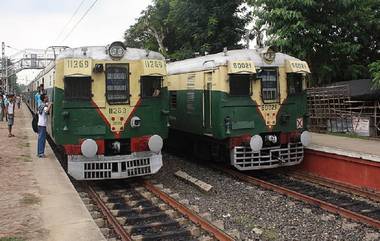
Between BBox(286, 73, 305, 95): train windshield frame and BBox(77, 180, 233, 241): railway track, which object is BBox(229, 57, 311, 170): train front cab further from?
BBox(77, 180, 233, 241): railway track

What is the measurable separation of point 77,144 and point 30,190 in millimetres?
1489

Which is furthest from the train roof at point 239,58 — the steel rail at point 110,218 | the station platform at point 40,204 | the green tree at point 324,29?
the green tree at point 324,29

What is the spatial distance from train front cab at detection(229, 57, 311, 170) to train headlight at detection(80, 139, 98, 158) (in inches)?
131

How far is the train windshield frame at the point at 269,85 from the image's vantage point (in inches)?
457

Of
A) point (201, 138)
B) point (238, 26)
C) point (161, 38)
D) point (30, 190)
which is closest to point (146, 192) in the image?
point (30, 190)

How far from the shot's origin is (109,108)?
1014 centimetres

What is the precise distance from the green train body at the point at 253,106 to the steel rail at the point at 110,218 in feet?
10.9

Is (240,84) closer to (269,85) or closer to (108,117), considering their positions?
(269,85)

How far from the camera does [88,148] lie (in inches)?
386

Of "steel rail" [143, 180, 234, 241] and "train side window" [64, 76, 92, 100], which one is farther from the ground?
"train side window" [64, 76, 92, 100]

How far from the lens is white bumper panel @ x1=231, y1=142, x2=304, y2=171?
11.4 m

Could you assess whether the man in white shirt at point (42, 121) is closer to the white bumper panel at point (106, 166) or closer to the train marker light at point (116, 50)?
the white bumper panel at point (106, 166)

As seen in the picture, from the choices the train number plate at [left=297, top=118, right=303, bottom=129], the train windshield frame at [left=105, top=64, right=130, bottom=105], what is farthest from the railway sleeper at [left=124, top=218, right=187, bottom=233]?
the train number plate at [left=297, top=118, right=303, bottom=129]

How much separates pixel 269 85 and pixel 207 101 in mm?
1560
